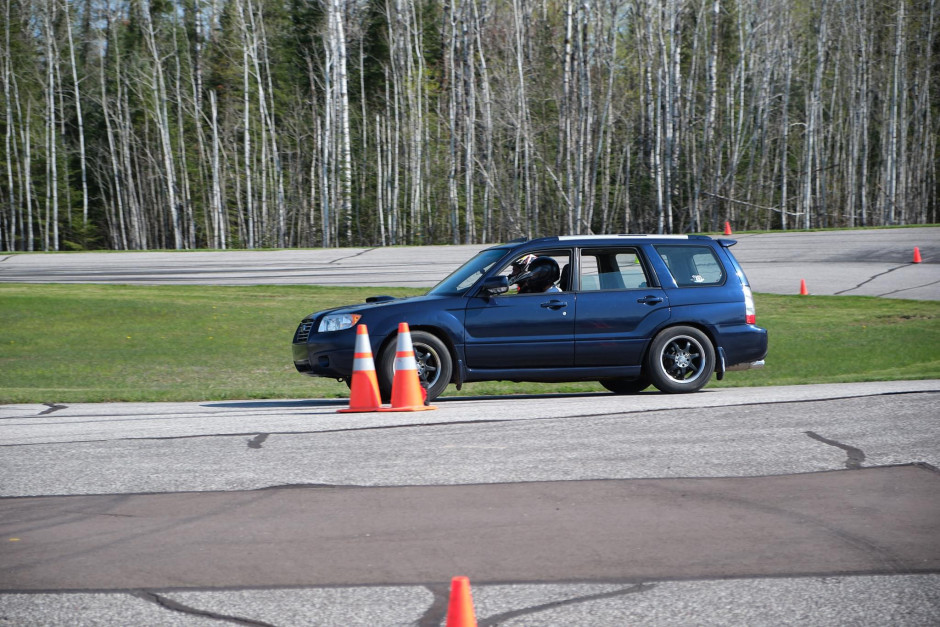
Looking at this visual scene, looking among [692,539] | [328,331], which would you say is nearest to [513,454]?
[692,539]

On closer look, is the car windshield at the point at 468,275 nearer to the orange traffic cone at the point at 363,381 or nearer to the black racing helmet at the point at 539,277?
the black racing helmet at the point at 539,277

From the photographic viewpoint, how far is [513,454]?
7.17 m

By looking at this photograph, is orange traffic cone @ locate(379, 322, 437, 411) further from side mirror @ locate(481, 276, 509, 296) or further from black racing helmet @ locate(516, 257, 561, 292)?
black racing helmet @ locate(516, 257, 561, 292)

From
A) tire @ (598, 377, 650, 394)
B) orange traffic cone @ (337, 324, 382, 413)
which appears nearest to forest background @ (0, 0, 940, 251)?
tire @ (598, 377, 650, 394)

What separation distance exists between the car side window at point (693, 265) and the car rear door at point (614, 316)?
1.02ft

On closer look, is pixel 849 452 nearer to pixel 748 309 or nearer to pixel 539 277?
pixel 748 309

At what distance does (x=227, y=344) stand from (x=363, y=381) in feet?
28.0

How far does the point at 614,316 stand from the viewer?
35.6ft

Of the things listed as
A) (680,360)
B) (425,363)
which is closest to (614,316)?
(680,360)

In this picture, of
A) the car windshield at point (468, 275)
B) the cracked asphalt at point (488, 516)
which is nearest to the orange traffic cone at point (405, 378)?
the cracked asphalt at point (488, 516)

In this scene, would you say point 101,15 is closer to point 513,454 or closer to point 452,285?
point 452,285

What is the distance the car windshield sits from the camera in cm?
1089

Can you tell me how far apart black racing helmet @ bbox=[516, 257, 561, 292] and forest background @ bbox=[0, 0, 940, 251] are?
3440cm

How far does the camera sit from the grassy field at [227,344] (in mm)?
13422
